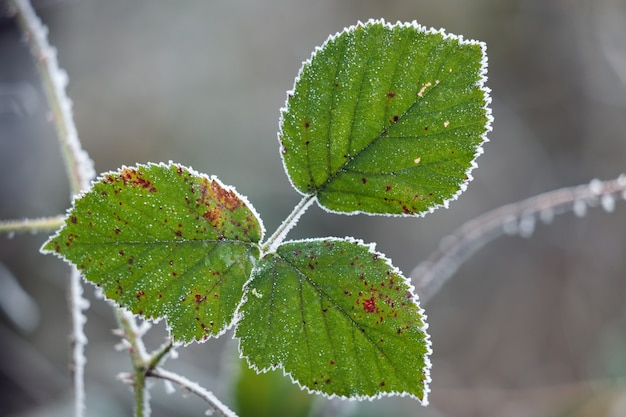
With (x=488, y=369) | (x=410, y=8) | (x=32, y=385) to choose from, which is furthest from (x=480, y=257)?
(x=32, y=385)

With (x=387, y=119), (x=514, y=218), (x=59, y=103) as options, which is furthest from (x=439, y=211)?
(x=387, y=119)

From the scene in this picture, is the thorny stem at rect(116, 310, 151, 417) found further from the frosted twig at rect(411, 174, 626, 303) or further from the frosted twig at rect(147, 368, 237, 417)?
the frosted twig at rect(411, 174, 626, 303)

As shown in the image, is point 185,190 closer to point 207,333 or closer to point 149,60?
point 207,333

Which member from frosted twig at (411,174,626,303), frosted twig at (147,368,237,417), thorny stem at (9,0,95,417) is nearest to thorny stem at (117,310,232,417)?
frosted twig at (147,368,237,417)

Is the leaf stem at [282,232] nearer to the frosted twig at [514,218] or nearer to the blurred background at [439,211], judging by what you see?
the frosted twig at [514,218]

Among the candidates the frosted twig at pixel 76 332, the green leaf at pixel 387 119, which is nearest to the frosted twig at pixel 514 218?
the green leaf at pixel 387 119

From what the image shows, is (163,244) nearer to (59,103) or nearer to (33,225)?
(33,225)
